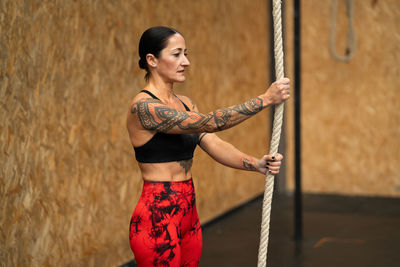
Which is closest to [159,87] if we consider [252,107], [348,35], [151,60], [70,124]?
Result: [151,60]

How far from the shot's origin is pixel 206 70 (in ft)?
14.8

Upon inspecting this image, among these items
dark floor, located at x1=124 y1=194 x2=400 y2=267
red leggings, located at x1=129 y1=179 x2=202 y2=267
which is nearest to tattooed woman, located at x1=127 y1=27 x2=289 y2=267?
red leggings, located at x1=129 y1=179 x2=202 y2=267

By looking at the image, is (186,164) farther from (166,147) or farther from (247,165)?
(247,165)

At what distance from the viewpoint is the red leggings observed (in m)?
1.95

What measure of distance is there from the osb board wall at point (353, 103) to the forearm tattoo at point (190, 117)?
4.05 metres

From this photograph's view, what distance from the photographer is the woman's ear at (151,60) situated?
200cm

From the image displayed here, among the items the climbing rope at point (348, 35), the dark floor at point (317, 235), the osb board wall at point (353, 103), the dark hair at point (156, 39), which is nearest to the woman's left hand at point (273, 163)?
the dark hair at point (156, 39)

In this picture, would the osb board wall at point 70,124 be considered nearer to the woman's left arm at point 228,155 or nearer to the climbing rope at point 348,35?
the woman's left arm at point 228,155

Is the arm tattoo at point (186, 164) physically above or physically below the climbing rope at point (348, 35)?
below

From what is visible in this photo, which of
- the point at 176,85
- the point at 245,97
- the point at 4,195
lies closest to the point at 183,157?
the point at 4,195

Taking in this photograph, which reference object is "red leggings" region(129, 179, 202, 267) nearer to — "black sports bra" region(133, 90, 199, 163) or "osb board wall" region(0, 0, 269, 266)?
"black sports bra" region(133, 90, 199, 163)

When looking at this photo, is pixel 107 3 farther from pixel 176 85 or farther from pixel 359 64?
pixel 359 64

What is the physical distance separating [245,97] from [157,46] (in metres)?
3.51

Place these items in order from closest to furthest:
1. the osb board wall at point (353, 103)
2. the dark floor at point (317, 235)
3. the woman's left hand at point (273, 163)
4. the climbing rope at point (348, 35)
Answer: the woman's left hand at point (273, 163) < the dark floor at point (317, 235) < the climbing rope at point (348, 35) < the osb board wall at point (353, 103)
